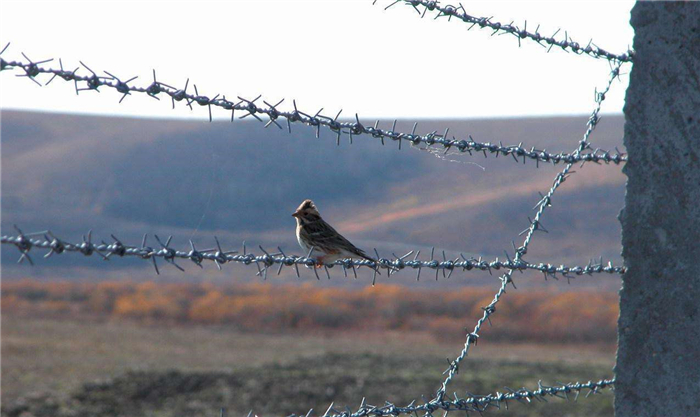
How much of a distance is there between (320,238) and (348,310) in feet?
106

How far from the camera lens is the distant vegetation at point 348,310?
111 ft

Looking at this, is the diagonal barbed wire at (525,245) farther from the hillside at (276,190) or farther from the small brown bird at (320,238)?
the hillside at (276,190)

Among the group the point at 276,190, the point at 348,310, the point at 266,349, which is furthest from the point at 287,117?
the point at 276,190

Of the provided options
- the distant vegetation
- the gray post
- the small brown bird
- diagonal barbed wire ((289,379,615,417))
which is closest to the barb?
the gray post

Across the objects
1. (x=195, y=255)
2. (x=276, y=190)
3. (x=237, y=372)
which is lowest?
(x=276, y=190)

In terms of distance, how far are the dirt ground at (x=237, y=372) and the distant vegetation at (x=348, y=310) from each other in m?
2.71

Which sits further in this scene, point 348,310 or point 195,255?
point 348,310

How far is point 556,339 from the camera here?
32906 mm

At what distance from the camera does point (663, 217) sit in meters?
3.66

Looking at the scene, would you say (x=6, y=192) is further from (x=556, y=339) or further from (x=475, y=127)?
(x=556, y=339)

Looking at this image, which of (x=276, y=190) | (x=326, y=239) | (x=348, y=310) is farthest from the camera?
(x=276, y=190)

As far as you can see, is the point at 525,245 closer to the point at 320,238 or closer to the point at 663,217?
the point at 663,217

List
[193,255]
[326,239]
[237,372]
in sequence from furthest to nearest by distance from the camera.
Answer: [237,372] → [326,239] → [193,255]

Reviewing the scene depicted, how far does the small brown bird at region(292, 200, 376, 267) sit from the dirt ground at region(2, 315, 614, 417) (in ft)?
34.4
